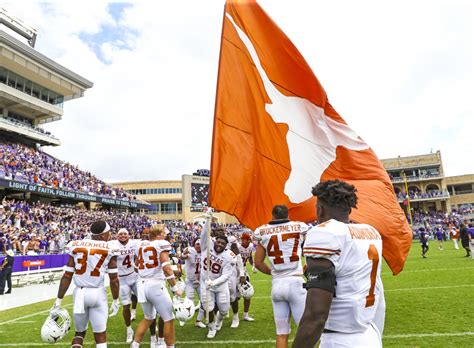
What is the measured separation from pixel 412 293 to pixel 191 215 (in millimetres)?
58729

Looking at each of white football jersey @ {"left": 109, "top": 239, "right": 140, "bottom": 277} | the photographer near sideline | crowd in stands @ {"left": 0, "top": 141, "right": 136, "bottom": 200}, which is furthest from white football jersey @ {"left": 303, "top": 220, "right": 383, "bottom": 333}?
crowd in stands @ {"left": 0, "top": 141, "right": 136, "bottom": 200}

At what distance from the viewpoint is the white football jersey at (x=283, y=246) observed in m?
4.71

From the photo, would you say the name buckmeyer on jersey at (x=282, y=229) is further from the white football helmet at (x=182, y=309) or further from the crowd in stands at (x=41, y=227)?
the crowd in stands at (x=41, y=227)

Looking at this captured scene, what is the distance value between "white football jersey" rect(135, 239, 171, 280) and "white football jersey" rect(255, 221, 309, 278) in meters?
1.88

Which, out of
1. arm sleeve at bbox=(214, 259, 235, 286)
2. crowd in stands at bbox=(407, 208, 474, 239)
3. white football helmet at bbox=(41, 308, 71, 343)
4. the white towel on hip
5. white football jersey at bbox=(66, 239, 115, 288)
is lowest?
white football helmet at bbox=(41, 308, 71, 343)

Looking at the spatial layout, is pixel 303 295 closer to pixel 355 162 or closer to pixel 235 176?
pixel 235 176

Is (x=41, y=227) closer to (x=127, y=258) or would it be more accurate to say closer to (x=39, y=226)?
(x=39, y=226)

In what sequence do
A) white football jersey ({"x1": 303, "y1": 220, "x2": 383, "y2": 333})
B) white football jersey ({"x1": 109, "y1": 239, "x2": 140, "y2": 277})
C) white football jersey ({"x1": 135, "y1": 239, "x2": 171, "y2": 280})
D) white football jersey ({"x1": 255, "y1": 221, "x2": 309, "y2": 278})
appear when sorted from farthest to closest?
white football jersey ({"x1": 109, "y1": 239, "x2": 140, "y2": 277})
white football jersey ({"x1": 135, "y1": 239, "x2": 171, "y2": 280})
white football jersey ({"x1": 255, "y1": 221, "x2": 309, "y2": 278})
white football jersey ({"x1": 303, "y1": 220, "x2": 383, "y2": 333})

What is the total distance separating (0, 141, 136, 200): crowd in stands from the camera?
31.2 meters

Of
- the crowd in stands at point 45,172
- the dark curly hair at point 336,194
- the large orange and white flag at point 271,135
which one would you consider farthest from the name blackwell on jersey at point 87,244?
the crowd in stands at point 45,172

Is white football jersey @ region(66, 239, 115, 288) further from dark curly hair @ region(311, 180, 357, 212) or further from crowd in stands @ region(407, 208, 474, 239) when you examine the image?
crowd in stands @ region(407, 208, 474, 239)

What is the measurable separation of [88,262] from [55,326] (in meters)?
0.93

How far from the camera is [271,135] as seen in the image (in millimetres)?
6586

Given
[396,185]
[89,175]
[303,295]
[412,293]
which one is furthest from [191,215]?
[303,295]
